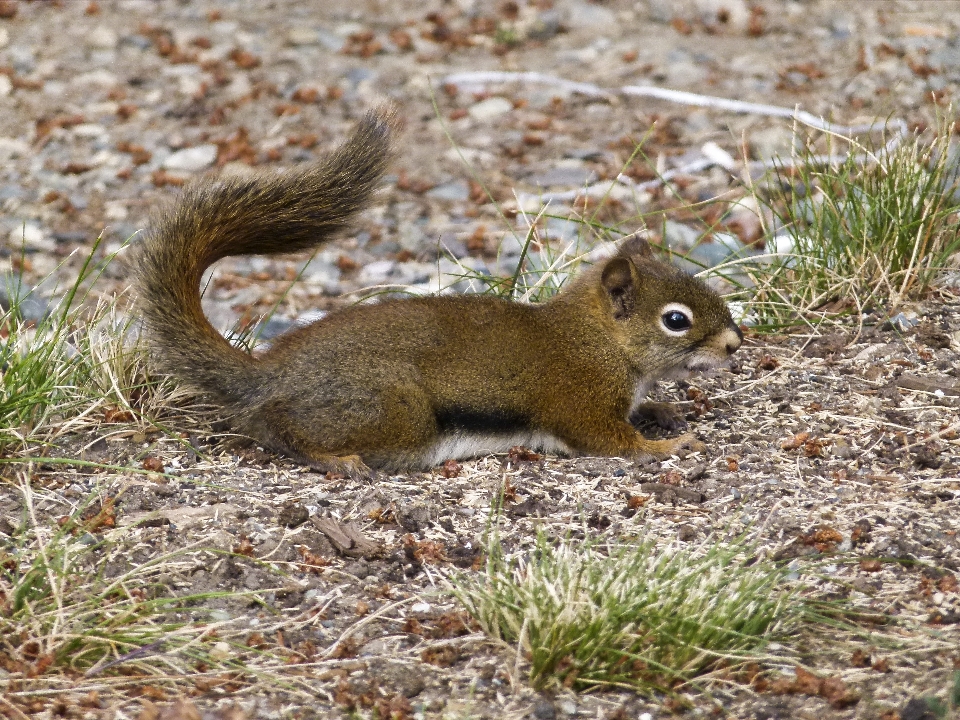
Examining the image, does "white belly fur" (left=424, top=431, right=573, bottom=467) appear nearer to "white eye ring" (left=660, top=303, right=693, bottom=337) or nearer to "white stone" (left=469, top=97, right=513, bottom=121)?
"white eye ring" (left=660, top=303, right=693, bottom=337)

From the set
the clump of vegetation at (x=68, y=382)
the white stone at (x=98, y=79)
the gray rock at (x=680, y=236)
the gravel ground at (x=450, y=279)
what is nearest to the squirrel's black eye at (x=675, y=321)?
the gravel ground at (x=450, y=279)

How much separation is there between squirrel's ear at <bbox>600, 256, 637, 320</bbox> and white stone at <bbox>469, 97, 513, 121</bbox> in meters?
4.49

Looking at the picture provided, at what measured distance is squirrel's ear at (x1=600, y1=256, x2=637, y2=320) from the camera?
15.2 feet

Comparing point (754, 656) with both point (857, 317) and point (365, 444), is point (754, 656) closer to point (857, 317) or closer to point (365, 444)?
point (365, 444)

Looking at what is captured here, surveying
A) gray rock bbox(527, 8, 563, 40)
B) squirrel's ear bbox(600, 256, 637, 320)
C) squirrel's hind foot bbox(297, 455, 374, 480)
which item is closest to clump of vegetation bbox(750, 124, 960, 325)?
squirrel's ear bbox(600, 256, 637, 320)

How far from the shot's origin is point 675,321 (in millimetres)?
4680

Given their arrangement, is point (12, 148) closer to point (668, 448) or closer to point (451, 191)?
point (451, 191)

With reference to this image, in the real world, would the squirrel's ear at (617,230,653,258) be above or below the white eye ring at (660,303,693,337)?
above

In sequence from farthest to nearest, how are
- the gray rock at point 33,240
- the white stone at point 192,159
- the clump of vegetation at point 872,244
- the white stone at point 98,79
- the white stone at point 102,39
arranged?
the white stone at point 102,39
the white stone at point 98,79
the white stone at point 192,159
the gray rock at point 33,240
the clump of vegetation at point 872,244

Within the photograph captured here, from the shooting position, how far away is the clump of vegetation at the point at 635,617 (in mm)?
3125

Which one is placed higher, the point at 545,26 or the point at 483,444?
the point at 545,26

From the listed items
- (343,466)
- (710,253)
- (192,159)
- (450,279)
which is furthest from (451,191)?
(343,466)

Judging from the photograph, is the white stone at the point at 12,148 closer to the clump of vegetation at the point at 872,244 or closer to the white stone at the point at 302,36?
the white stone at the point at 302,36

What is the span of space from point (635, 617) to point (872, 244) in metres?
2.89
